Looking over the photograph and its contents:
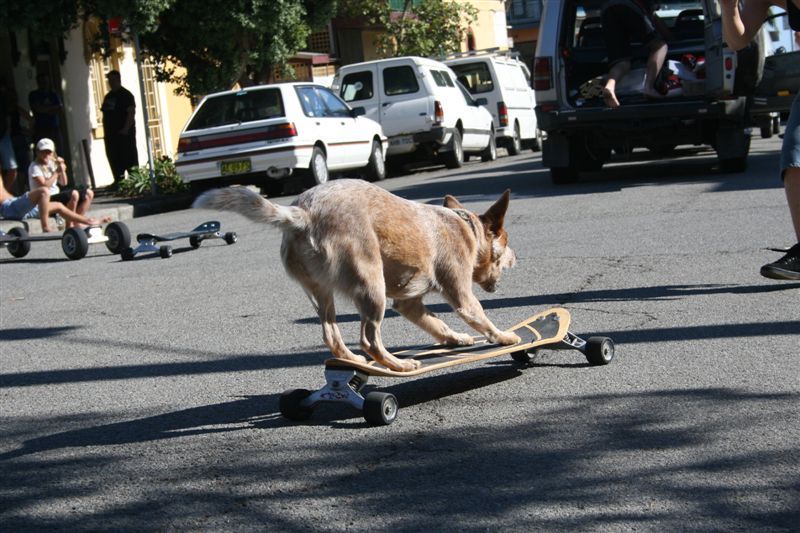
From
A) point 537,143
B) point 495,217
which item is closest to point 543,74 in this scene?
point 495,217

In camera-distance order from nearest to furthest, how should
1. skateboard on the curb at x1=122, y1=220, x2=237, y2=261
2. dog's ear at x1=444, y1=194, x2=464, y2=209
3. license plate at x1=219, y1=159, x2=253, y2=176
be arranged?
dog's ear at x1=444, y1=194, x2=464, y2=209 → skateboard on the curb at x1=122, y1=220, x2=237, y2=261 → license plate at x1=219, y1=159, x2=253, y2=176

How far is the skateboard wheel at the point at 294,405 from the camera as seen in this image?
5238 mm

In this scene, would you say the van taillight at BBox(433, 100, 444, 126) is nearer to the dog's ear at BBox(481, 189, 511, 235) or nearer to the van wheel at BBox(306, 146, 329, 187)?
Answer: the van wheel at BBox(306, 146, 329, 187)

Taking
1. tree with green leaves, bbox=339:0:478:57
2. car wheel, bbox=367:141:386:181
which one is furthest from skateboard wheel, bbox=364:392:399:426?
tree with green leaves, bbox=339:0:478:57

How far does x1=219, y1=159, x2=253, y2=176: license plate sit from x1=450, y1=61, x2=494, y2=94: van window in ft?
32.1

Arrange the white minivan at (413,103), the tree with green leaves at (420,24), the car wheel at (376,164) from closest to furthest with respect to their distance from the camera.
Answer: the car wheel at (376,164), the white minivan at (413,103), the tree with green leaves at (420,24)

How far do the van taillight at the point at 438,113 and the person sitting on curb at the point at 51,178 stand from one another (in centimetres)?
934

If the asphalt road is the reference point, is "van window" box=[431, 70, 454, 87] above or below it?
above

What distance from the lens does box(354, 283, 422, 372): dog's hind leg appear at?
5.32 m

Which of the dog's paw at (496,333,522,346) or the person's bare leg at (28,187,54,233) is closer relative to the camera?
the dog's paw at (496,333,522,346)

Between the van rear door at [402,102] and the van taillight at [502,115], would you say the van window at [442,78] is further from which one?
the van taillight at [502,115]

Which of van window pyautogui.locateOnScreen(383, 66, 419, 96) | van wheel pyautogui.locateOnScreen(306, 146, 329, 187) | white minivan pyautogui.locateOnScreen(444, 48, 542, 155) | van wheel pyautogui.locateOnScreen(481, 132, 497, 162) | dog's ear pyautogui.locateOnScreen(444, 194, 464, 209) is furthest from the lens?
white minivan pyautogui.locateOnScreen(444, 48, 542, 155)

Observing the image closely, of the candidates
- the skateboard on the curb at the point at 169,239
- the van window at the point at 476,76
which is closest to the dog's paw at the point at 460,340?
the skateboard on the curb at the point at 169,239

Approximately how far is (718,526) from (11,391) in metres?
4.00
